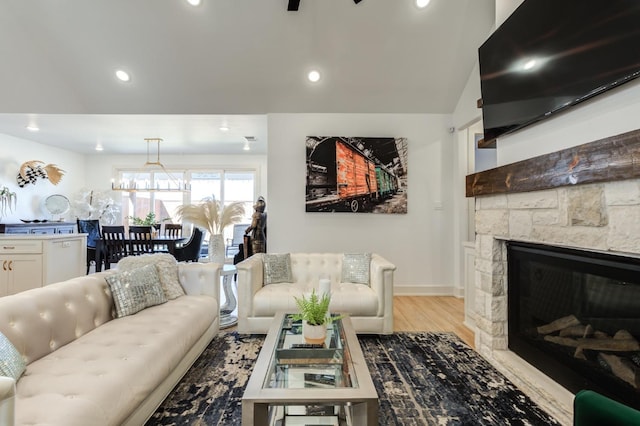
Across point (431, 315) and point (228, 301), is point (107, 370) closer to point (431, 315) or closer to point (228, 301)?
point (228, 301)

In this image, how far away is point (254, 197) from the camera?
25.1ft

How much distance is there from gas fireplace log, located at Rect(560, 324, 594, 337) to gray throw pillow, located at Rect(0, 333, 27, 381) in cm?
293

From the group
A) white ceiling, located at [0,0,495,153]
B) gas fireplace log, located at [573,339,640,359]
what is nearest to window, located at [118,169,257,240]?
white ceiling, located at [0,0,495,153]

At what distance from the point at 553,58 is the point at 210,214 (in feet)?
10.3

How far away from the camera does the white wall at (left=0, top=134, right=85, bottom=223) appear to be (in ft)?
18.9

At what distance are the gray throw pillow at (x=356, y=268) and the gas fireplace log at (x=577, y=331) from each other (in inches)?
65.8

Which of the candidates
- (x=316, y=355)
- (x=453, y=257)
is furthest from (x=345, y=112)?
(x=316, y=355)

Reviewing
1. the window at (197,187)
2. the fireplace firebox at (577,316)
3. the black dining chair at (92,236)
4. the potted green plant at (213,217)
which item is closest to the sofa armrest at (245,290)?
the potted green plant at (213,217)

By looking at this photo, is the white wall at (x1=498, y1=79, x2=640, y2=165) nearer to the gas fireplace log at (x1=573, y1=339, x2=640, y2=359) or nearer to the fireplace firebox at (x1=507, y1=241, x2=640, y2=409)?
the fireplace firebox at (x1=507, y1=241, x2=640, y2=409)

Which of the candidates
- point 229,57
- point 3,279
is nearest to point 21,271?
point 3,279

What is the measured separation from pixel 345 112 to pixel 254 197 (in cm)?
395

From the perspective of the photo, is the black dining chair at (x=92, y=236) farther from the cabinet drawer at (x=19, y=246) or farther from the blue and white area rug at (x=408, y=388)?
the blue and white area rug at (x=408, y=388)

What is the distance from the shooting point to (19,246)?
3.58 m

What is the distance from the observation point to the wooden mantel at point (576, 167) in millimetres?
1411
